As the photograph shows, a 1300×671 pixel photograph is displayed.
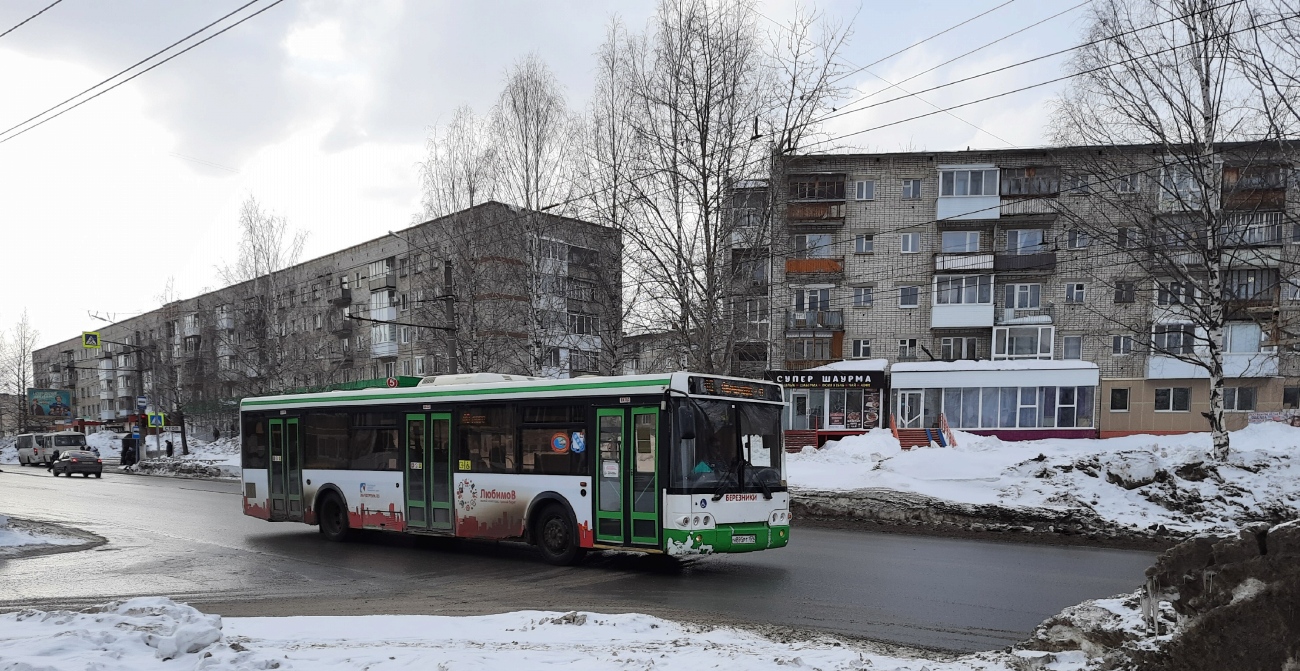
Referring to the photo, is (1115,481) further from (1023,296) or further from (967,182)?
(967,182)

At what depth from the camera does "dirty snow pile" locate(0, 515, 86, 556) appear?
14.1 metres

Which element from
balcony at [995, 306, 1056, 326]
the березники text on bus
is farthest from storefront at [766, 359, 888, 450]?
the березники text on bus

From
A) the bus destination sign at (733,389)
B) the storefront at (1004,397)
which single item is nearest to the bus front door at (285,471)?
the bus destination sign at (733,389)

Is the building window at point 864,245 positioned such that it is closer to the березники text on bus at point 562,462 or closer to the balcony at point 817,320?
the balcony at point 817,320

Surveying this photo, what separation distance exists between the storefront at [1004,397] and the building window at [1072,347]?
3303 mm

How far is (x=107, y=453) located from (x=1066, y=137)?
72704 millimetres

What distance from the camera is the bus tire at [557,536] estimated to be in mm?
11492

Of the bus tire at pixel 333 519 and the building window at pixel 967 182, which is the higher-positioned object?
the building window at pixel 967 182

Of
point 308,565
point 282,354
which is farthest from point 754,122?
point 282,354

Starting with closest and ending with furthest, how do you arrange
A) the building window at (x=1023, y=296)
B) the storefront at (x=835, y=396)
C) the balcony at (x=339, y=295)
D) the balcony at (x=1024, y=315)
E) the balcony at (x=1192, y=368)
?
the balcony at (x=1192, y=368) < the storefront at (x=835, y=396) < the balcony at (x=1024, y=315) < the building window at (x=1023, y=296) < the balcony at (x=339, y=295)

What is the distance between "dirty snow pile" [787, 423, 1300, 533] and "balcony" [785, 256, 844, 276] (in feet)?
76.3

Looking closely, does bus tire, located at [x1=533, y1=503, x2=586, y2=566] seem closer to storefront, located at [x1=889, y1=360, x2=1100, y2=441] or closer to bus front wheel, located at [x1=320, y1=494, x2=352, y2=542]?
bus front wheel, located at [x1=320, y1=494, x2=352, y2=542]

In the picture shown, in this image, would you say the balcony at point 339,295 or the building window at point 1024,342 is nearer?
the building window at point 1024,342

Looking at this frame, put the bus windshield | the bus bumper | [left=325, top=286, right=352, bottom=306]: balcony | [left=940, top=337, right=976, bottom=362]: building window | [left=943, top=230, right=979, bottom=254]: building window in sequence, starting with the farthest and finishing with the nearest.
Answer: [left=325, top=286, right=352, bottom=306]: balcony, [left=943, top=230, right=979, bottom=254]: building window, [left=940, top=337, right=976, bottom=362]: building window, the bus windshield, the bus bumper
